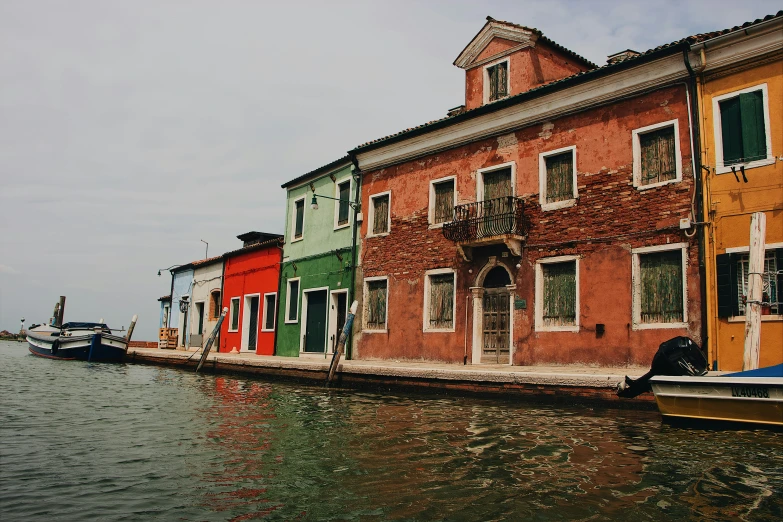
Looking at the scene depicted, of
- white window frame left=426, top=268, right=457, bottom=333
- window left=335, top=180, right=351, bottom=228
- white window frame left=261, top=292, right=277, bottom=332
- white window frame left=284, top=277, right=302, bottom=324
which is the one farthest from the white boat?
white window frame left=261, top=292, right=277, bottom=332

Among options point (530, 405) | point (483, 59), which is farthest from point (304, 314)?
point (530, 405)

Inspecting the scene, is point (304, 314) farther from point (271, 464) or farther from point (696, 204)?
point (271, 464)

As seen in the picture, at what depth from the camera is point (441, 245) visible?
1648 centimetres

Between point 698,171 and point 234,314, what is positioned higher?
point 698,171

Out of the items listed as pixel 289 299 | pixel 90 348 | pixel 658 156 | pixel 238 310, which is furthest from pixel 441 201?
pixel 90 348

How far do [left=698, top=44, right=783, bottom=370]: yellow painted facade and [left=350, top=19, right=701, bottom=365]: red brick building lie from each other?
34 centimetres

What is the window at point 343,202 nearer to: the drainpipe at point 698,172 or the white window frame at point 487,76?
the white window frame at point 487,76

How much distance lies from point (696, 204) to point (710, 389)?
5.04 metres

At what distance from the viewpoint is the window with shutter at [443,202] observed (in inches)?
653

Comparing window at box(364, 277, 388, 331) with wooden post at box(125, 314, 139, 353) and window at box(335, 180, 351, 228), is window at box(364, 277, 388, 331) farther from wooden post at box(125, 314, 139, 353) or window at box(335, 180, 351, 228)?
wooden post at box(125, 314, 139, 353)

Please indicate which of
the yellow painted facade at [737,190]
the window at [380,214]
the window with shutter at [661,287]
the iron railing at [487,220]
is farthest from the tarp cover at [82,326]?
Result: the yellow painted facade at [737,190]

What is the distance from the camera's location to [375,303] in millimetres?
18406

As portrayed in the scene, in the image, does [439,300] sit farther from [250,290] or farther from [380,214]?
[250,290]

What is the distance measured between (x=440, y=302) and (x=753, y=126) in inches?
320
